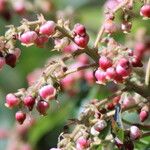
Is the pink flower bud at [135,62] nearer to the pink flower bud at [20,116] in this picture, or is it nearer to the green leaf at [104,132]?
the green leaf at [104,132]

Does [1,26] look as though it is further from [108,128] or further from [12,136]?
[108,128]

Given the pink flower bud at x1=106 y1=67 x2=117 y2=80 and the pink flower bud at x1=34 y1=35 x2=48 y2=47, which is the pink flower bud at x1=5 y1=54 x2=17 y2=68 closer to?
the pink flower bud at x1=34 y1=35 x2=48 y2=47

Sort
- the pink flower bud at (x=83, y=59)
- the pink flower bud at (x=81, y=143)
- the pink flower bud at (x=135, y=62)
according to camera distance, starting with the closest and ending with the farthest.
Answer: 1. the pink flower bud at (x=81, y=143)
2. the pink flower bud at (x=135, y=62)
3. the pink flower bud at (x=83, y=59)

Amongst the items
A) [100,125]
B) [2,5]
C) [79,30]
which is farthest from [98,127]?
[2,5]

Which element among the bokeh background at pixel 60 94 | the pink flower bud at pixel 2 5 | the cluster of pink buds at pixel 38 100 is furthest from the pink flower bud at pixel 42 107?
the pink flower bud at pixel 2 5


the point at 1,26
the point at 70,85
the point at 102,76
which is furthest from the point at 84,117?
the point at 1,26
